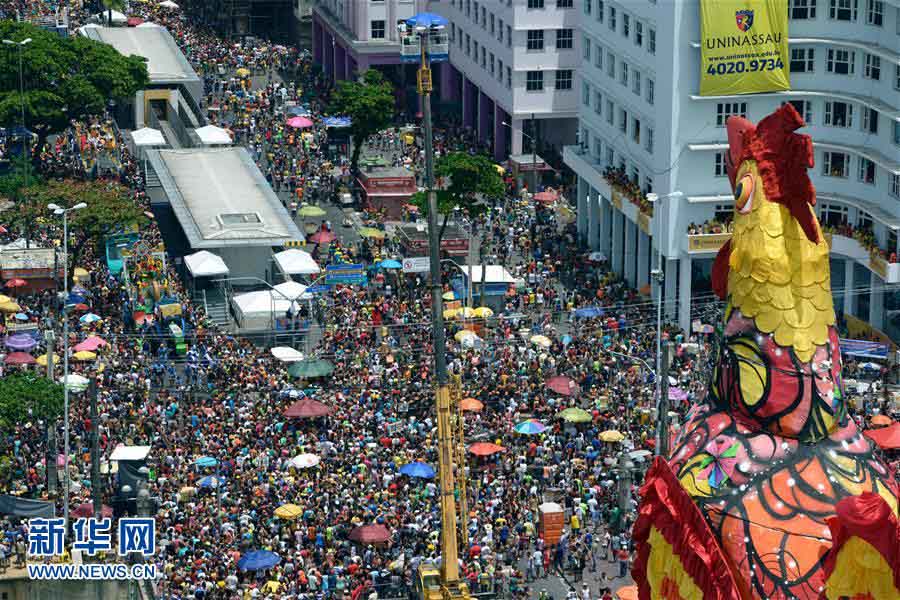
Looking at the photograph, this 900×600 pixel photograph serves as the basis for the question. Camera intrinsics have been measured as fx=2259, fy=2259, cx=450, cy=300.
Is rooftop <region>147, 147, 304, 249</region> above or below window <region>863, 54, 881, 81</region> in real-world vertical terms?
below

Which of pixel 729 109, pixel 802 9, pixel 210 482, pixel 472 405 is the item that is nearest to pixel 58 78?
pixel 729 109

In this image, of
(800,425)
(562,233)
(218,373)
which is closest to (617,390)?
(218,373)

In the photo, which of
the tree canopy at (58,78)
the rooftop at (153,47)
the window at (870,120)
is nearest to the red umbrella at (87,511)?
the window at (870,120)

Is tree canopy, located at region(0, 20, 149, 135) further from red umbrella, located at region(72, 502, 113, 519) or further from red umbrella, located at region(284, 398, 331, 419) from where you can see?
red umbrella, located at region(72, 502, 113, 519)

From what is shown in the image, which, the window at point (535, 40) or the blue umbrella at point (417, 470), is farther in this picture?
the window at point (535, 40)

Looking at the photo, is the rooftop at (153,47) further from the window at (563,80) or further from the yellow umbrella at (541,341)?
the yellow umbrella at (541,341)

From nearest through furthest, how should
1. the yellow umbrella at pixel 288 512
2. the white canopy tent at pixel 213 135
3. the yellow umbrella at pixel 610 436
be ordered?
1. the yellow umbrella at pixel 288 512
2. the yellow umbrella at pixel 610 436
3. the white canopy tent at pixel 213 135

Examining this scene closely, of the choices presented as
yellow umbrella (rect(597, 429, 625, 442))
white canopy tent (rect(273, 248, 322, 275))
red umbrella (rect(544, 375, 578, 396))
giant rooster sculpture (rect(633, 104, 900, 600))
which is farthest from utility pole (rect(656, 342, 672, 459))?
white canopy tent (rect(273, 248, 322, 275))
